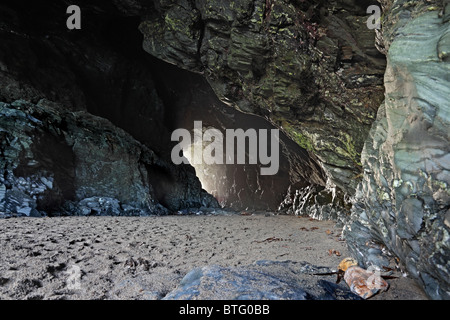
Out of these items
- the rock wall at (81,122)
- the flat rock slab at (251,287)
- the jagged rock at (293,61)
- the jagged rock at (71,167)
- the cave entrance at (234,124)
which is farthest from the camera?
the cave entrance at (234,124)

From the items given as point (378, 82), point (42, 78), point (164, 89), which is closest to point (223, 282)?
point (378, 82)

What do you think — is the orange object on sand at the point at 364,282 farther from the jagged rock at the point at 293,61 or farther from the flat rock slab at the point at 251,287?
the jagged rock at the point at 293,61

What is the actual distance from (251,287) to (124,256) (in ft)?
7.39

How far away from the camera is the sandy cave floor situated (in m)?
2.51

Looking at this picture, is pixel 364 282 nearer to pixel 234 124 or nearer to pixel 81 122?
pixel 81 122

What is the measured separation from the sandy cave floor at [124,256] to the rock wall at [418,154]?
45 centimetres

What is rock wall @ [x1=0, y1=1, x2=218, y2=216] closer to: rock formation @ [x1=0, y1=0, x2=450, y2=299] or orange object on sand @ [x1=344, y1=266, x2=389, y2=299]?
rock formation @ [x1=0, y1=0, x2=450, y2=299]

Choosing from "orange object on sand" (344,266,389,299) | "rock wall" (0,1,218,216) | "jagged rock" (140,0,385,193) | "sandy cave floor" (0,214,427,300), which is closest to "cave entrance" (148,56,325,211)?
"rock wall" (0,1,218,216)

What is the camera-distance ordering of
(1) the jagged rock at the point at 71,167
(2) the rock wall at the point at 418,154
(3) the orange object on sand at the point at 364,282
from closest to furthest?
(2) the rock wall at the point at 418,154, (3) the orange object on sand at the point at 364,282, (1) the jagged rock at the point at 71,167

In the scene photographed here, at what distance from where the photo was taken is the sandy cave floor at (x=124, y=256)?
2510mm

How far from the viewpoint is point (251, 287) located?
2186mm

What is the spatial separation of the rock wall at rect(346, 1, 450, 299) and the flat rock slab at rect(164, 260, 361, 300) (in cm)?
75

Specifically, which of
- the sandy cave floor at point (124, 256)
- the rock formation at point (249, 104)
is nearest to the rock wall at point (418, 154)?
the rock formation at point (249, 104)
